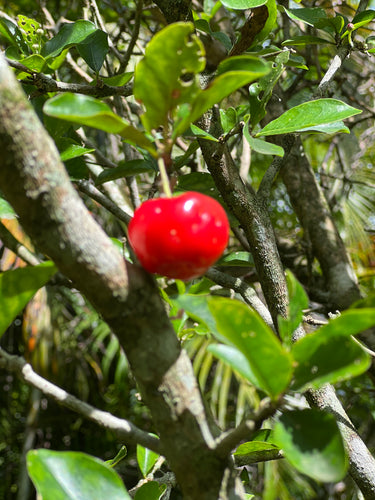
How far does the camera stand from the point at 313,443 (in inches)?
12.6

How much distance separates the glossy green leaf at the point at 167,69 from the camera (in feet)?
1.21

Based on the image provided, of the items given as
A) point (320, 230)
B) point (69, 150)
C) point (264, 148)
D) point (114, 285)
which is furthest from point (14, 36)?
point (320, 230)

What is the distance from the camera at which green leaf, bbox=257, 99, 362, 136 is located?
1.77 feet

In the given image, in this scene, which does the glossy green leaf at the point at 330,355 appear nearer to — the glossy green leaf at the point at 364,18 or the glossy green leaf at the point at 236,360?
the glossy green leaf at the point at 236,360

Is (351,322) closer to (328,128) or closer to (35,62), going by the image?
(328,128)

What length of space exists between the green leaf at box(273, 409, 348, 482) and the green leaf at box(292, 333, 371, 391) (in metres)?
0.03

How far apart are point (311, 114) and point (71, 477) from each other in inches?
16.0

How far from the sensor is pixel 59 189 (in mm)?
324

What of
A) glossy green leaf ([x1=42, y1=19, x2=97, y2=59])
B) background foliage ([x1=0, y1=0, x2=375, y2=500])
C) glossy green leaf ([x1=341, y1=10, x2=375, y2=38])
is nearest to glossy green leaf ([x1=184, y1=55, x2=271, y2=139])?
background foliage ([x1=0, y1=0, x2=375, y2=500])

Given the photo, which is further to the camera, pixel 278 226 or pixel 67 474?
pixel 278 226

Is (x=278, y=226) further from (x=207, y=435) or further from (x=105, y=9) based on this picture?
(x=207, y=435)

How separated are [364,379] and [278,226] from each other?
0.80 meters

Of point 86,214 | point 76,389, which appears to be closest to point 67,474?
point 86,214

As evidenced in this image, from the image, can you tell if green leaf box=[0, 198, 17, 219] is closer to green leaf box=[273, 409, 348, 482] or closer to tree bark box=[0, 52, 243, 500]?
tree bark box=[0, 52, 243, 500]
